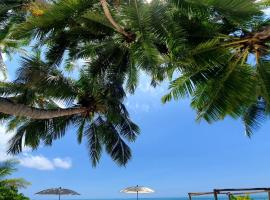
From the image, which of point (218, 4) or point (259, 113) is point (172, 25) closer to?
point (218, 4)

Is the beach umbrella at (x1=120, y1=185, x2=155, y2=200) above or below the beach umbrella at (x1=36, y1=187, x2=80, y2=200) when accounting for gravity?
above

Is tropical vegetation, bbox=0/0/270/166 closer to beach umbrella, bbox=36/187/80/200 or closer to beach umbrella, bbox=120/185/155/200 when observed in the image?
beach umbrella, bbox=36/187/80/200

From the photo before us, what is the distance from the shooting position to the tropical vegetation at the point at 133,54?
9086mm

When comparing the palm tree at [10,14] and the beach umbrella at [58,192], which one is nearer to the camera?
the palm tree at [10,14]

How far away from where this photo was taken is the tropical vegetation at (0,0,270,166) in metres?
9.09

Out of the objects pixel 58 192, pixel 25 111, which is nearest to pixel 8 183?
pixel 58 192

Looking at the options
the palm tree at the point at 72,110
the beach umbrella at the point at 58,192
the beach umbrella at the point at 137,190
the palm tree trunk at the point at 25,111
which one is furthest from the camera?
the beach umbrella at the point at 137,190

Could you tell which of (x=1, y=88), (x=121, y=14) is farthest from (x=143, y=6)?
(x=1, y=88)

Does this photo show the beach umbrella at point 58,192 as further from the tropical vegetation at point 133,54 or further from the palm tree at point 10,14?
the palm tree at point 10,14

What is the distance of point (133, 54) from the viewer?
32.2ft

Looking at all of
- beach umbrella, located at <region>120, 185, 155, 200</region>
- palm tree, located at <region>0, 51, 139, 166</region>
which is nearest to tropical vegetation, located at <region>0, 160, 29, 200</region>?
palm tree, located at <region>0, 51, 139, 166</region>

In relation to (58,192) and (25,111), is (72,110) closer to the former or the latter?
(25,111)

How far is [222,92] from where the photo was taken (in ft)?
34.1

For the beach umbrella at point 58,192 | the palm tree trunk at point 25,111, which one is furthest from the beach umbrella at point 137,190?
the palm tree trunk at point 25,111
